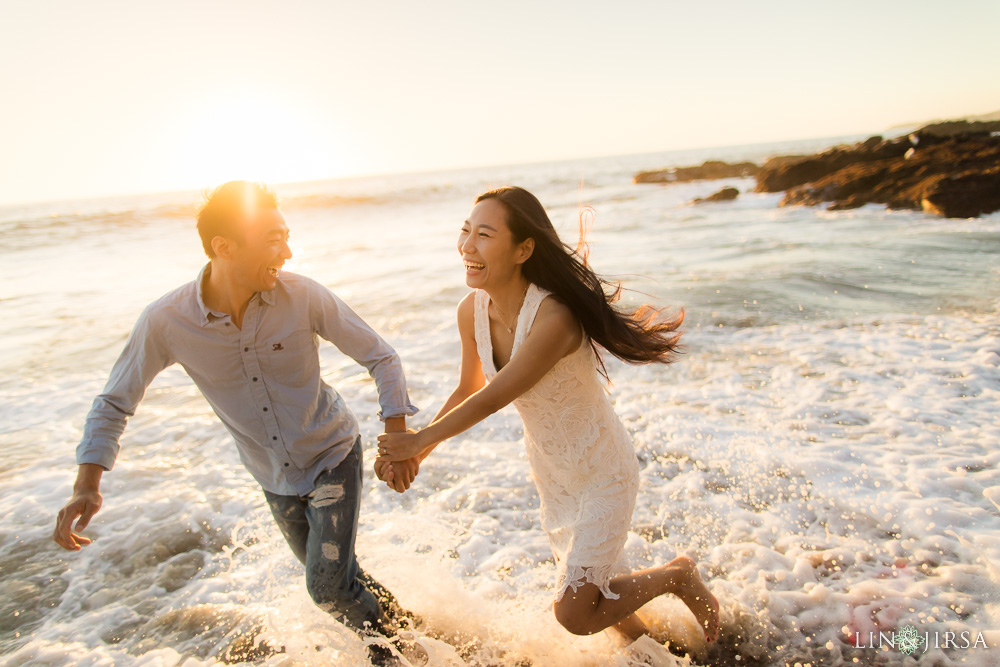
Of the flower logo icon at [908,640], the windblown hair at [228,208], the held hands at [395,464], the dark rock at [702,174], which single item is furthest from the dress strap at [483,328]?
the dark rock at [702,174]

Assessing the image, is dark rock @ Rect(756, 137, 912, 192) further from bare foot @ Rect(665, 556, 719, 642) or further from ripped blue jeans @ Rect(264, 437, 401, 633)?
ripped blue jeans @ Rect(264, 437, 401, 633)

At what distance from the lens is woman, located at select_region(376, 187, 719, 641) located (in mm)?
2721

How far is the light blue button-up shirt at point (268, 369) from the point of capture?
2.81 meters

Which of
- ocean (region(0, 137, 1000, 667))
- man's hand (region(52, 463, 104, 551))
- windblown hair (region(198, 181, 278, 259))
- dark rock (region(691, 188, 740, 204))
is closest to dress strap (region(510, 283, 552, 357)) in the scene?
ocean (region(0, 137, 1000, 667))

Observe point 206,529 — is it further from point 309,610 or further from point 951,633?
point 951,633

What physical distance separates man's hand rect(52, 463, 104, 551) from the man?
0.05 metres

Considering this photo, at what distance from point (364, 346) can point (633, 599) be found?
69.6 inches

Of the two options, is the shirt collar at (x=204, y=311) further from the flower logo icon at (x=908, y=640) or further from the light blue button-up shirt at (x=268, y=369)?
the flower logo icon at (x=908, y=640)

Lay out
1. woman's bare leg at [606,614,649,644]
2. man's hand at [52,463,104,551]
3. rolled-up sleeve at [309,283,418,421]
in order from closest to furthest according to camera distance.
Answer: man's hand at [52,463,104,551] < rolled-up sleeve at [309,283,418,421] < woman's bare leg at [606,614,649,644]

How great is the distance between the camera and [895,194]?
19.2m

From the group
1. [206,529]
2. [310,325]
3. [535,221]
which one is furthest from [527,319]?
[206,529]

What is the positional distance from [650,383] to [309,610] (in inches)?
178

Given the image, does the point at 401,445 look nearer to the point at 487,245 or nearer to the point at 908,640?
the point at 487,245

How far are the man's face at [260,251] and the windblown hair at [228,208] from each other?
0.13ft
